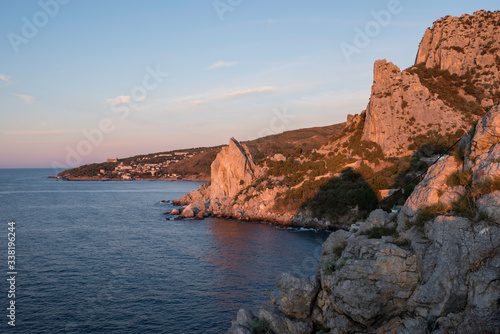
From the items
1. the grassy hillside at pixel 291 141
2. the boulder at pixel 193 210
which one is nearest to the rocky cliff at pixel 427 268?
the boulder at pixel 193 210

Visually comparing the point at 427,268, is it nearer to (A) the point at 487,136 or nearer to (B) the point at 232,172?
(A) the point at 487,136

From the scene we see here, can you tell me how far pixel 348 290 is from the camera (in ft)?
35.8

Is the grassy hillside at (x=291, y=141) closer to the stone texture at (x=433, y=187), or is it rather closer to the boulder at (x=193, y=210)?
the boulder at (x=193, y=210)

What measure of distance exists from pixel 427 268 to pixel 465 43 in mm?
64889

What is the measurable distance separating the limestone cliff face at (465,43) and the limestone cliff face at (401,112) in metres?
8.66

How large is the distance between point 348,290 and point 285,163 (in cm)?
5790

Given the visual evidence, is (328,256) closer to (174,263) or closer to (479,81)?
(174,263)

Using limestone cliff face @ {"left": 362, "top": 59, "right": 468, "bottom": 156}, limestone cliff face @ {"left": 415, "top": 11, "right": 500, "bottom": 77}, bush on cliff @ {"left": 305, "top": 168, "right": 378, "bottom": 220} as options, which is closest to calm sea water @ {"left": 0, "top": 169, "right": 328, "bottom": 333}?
bush on cliff @ {"left": 305, "top": 168, "right": 378, "bottom": 220}

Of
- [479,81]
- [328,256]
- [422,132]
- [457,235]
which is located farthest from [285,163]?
[457,235]

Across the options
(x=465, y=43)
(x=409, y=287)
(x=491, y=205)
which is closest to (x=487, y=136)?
(x=491, y=205)

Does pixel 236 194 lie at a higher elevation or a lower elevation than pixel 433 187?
lower

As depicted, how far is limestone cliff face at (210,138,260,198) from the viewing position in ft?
225

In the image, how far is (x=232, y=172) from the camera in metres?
69.2

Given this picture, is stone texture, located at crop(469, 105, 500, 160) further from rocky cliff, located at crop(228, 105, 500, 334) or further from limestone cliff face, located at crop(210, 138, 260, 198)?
limestone cliff face, located at crop(210, 138, 260, 198)
